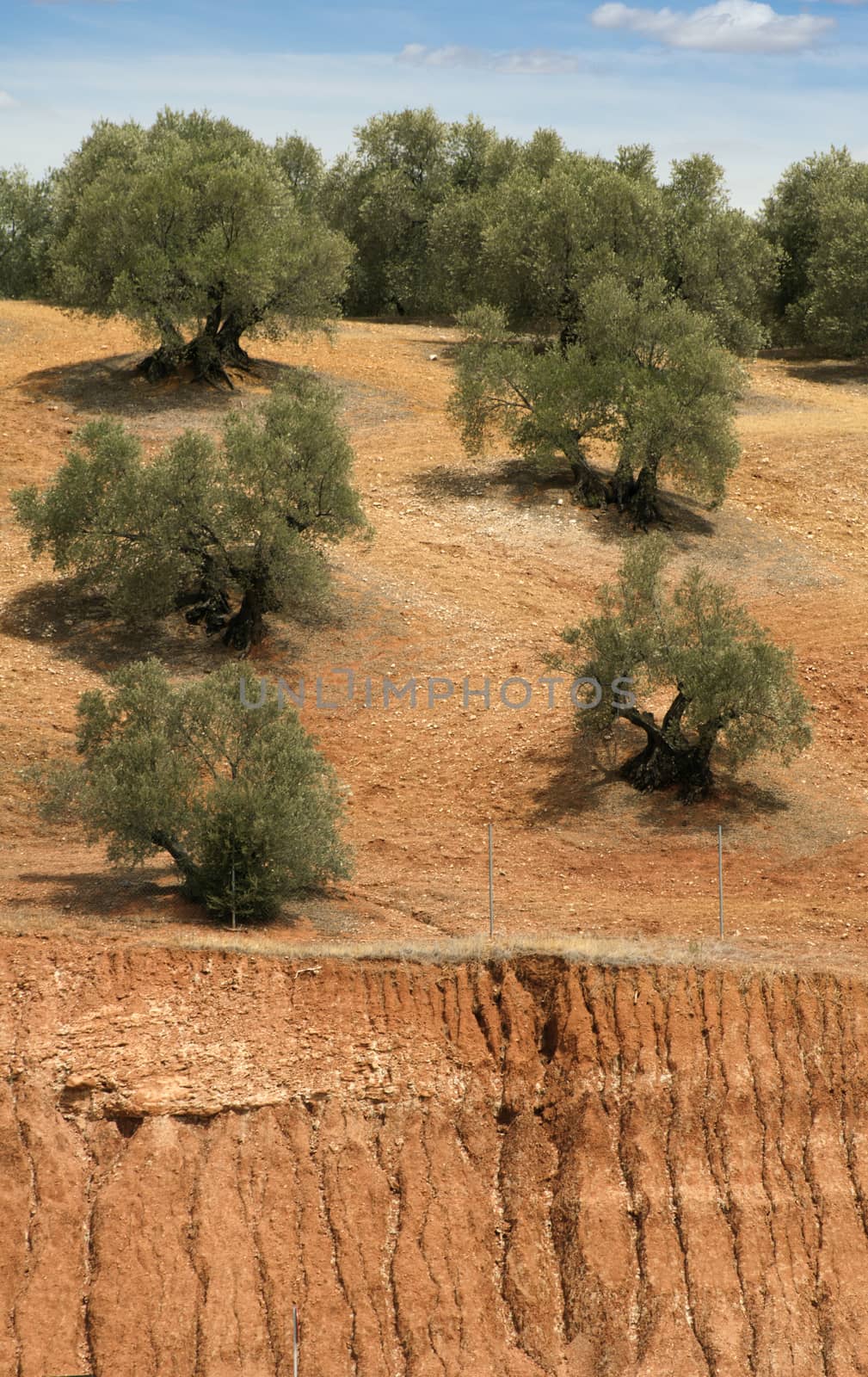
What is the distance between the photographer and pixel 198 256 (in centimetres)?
3491

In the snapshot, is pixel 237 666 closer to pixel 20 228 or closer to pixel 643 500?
pixel 643 500

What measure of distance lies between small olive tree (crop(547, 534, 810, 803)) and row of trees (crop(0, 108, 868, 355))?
15.3 m

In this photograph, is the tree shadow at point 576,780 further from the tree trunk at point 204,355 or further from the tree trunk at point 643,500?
the tree trunk at point 204,355

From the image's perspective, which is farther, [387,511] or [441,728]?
[387,511]

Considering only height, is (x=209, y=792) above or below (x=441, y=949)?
above

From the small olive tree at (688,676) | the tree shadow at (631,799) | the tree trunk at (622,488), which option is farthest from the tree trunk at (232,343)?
the tree shadow at (631,799)

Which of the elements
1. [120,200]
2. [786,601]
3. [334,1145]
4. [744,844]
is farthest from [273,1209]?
[120,200]

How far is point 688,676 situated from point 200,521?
8784mm

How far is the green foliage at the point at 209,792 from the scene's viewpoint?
17.6m

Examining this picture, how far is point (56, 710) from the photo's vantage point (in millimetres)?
23875

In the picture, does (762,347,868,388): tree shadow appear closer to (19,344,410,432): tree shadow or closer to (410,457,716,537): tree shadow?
(410,457,716,537): tree shadow

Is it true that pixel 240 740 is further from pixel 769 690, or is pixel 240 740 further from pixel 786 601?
pixel 786 601

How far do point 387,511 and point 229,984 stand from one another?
18046 mm

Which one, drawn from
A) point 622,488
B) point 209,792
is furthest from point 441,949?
point 622,488
